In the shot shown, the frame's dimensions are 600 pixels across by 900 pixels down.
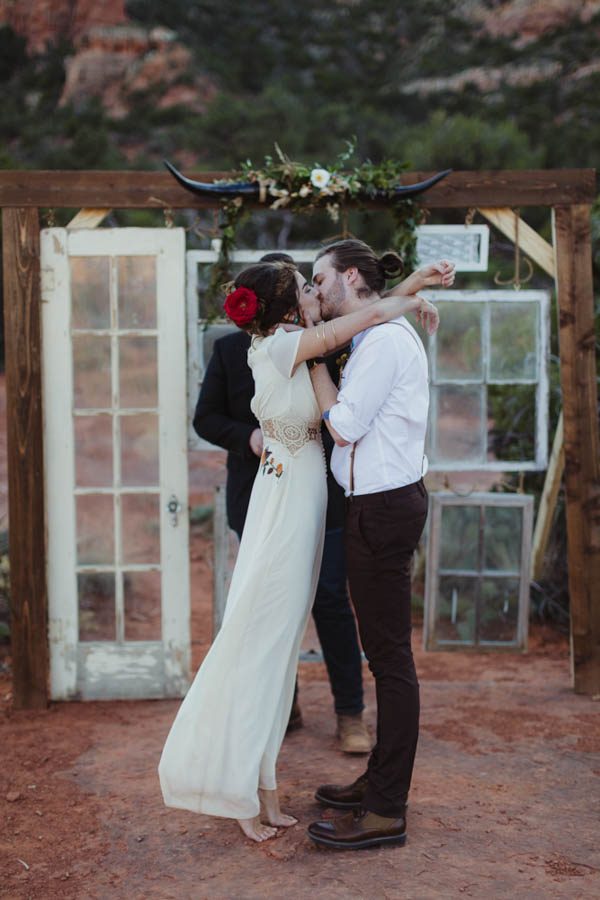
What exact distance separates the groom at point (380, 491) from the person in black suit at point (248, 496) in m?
0.82

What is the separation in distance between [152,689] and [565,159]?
15058mm

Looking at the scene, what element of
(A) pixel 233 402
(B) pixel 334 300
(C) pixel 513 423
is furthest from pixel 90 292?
(C) pixel 513 423

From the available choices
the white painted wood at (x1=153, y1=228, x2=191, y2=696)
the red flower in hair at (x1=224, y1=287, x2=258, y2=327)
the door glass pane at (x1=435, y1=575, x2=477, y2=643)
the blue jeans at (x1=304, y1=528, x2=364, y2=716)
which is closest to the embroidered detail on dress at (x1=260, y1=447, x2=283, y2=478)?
the red flower in hair at (x1=224, y1=287, x2=258, y2=327)

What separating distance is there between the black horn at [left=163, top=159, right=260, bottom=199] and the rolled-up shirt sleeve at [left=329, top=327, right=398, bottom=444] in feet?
5.27

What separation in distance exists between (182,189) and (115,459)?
1.26 metres

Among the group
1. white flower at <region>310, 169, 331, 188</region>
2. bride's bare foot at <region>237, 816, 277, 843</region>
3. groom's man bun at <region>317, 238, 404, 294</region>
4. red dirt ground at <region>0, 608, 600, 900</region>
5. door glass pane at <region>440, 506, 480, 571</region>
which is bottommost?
red dirt ground at <region>0, 608, 600, 900</region>

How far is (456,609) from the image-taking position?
186 inches

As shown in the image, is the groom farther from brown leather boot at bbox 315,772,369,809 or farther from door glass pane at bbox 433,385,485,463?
door glass pane at bbox 433,385,485,463

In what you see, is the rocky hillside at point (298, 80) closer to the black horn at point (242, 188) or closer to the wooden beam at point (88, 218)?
the black horn at point (242, 188)

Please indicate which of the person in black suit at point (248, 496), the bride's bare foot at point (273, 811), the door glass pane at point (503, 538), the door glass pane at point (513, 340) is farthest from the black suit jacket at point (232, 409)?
the door glass pane at point (513, 340)

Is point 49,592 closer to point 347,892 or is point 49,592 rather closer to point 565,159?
point 347,892

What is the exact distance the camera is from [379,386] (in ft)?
8.86

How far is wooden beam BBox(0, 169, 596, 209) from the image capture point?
4.09 m

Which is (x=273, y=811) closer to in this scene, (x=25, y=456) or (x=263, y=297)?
(x=263, y=297)
